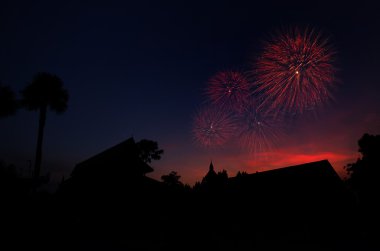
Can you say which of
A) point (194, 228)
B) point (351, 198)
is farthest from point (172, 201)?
point (351, 198)

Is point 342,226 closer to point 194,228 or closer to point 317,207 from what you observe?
point 317,207

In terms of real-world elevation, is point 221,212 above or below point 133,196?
below

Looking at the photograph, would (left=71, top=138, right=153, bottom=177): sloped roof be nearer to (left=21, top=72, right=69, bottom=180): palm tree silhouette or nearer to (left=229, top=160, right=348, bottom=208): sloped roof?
(left=21, top=72, right=69, bottom=180): palm tree silhouette

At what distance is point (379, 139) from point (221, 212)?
3436 cm

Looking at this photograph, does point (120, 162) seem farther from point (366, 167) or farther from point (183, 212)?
point (366, 167)

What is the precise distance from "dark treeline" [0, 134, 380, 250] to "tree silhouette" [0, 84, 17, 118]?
409 inches

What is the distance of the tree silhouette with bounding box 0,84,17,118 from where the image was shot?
2887 centimetres

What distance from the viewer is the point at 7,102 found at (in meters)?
29.3

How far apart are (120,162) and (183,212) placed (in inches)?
560

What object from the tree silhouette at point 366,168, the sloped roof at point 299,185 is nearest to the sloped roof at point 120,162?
the sloped roof at point 299,185

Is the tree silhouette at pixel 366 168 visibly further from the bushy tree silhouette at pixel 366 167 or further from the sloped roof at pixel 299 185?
the sloped roof at pixel 299 185

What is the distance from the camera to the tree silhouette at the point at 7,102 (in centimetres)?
2887

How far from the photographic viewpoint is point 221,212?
942 inches

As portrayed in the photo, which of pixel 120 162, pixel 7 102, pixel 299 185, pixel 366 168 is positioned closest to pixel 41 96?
pixel 7 102
